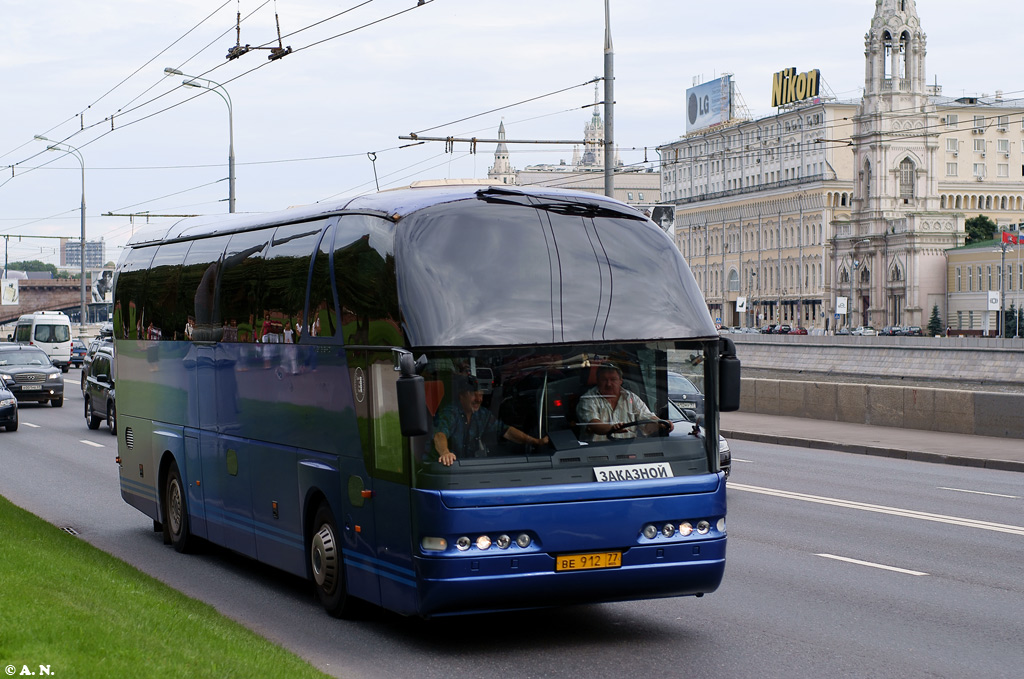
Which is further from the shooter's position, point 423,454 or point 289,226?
point 289,226

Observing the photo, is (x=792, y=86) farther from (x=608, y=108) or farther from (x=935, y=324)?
(x=608, y=108)

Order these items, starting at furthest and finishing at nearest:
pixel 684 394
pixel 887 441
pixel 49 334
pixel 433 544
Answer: pixel 49 334 → pixel 887 441 → pixel 684 394 → pixel 433 544

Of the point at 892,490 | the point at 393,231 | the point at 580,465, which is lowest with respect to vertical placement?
the point at 892,490

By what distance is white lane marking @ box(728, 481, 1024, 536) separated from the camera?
1368 centimetres

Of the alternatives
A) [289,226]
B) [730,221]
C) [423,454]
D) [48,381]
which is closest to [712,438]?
[423,454]

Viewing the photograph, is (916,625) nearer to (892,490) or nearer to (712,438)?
(712,438)

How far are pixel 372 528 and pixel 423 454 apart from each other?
0.86 metres

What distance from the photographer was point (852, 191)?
142 metres

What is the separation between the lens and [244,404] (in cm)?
1060

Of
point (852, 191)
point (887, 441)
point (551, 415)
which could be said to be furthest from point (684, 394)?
point (852, 191)

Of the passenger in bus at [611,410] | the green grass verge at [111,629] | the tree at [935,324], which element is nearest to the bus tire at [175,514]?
the green grass verge at [111,629]

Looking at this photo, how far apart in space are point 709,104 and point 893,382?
113 meters

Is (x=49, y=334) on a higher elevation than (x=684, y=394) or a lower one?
lower

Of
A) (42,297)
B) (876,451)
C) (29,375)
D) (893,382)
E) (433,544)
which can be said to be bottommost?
(893,382)
